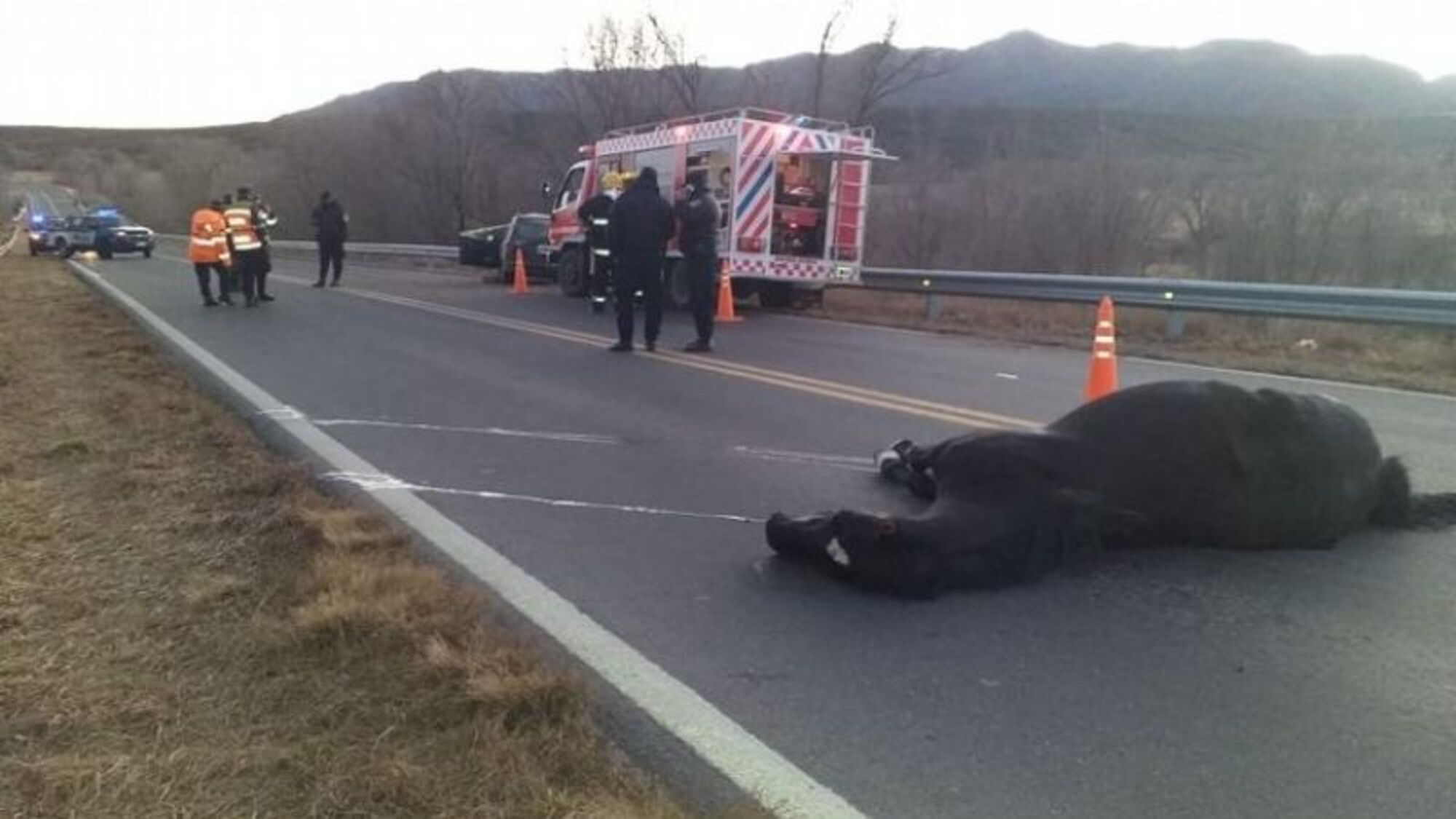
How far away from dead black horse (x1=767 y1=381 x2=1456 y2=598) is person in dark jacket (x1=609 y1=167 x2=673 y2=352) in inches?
295

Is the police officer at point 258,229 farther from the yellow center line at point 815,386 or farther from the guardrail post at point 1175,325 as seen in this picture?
the guardrail post at point 1175,325

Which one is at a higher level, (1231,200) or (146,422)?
(1231,200)

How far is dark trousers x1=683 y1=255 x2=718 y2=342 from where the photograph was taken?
12.1m

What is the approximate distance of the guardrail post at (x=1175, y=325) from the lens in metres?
14.5

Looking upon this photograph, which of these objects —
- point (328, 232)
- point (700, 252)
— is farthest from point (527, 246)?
point (700, 252)

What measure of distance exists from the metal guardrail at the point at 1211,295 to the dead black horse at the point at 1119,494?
8.44 m

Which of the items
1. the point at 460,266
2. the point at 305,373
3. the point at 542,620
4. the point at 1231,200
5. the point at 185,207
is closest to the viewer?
the point at 542,620

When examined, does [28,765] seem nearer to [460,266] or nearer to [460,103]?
[460,266]

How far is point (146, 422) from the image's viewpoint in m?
7.30

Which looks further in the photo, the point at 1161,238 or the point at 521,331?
the point at 1161,238

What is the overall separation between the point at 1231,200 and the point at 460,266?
22.2m

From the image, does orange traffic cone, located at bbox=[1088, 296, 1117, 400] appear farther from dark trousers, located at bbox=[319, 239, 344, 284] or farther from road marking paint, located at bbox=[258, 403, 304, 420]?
dark trousers, located at bbox=[319, 239, 344, 284]

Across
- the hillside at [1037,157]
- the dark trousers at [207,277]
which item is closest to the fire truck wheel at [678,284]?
the dark trousers at [207,277]

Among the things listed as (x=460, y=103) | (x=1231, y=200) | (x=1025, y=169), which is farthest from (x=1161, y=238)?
(x=460, y=103)
